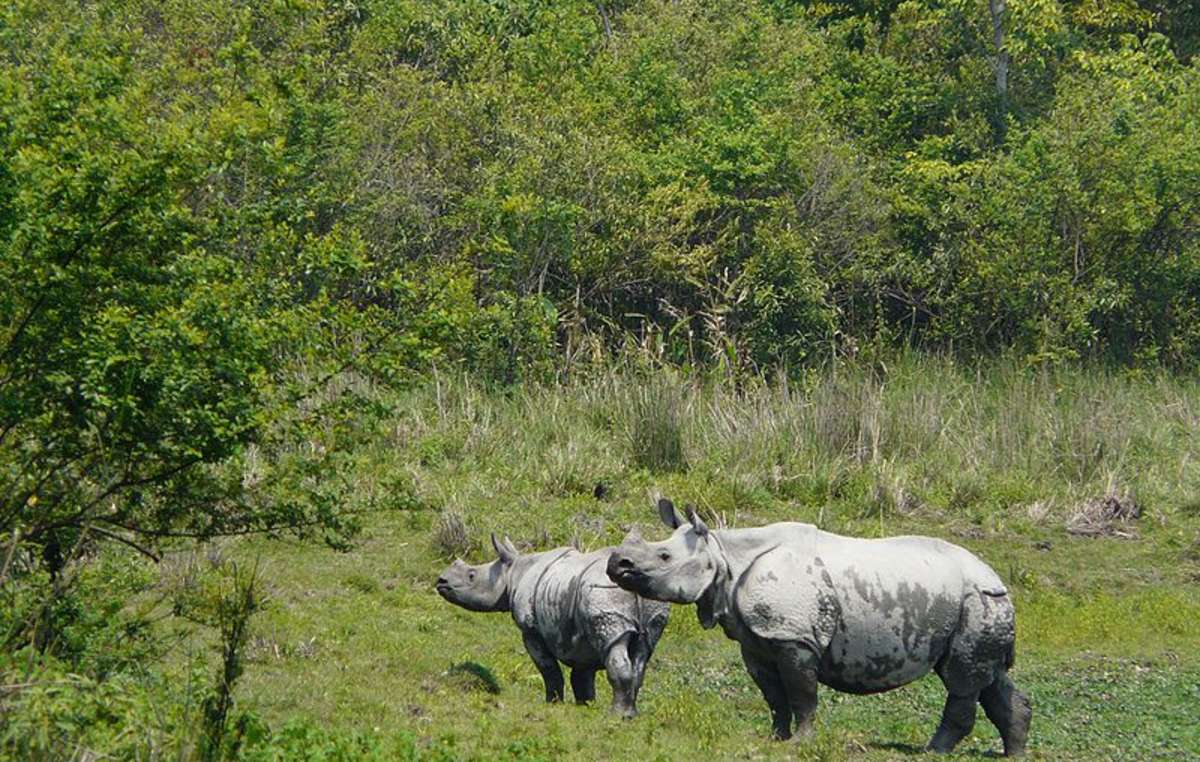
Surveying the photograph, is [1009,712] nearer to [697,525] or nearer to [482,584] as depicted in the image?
[697,525]

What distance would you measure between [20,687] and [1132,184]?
21.7 meters

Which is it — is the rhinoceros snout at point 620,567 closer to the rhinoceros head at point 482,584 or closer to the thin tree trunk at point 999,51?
the rhinoceros head at point 482,584

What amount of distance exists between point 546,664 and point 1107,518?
8817mm

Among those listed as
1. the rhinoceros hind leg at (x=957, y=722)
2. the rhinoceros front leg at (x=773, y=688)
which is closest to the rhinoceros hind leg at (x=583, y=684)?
the rhinoceros front leg at (x=773, y=688)

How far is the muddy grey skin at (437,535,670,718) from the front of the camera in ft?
Result: 43.0

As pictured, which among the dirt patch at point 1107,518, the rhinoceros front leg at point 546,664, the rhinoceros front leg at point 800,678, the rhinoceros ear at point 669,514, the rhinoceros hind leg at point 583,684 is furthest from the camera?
the dirt patch at point 1107,518

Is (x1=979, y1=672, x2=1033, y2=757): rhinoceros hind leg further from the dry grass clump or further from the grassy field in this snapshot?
the dry grass clump

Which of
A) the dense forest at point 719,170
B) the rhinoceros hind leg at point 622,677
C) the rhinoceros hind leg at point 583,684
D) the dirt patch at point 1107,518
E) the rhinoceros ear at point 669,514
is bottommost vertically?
the rhinoceros hind leg at point 583,684

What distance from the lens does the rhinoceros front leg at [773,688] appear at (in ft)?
40.3

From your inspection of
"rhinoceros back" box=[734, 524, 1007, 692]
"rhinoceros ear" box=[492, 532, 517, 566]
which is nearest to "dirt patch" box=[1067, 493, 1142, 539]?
"rhinoceros ear" box=[492, 532, 517, 566]

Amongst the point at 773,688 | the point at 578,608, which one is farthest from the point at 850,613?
the point at 578,608

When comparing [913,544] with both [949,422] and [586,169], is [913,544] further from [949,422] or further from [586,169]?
[586,169]

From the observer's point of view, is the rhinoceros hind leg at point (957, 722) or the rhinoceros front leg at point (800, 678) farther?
the rhinoceros hind leg at point (957, 722)

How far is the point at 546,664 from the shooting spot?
539 inches
